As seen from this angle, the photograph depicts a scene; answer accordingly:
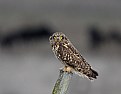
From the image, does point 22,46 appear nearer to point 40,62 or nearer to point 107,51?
point 40,62

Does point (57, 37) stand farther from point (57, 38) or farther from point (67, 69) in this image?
point (67, 69)

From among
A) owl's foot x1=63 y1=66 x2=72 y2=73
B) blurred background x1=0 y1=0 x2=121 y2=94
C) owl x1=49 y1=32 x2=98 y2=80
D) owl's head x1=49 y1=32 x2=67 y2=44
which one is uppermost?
blurred background x1=0 y1=0 x2=121 y2=94

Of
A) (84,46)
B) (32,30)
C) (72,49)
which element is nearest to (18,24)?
(32,30)

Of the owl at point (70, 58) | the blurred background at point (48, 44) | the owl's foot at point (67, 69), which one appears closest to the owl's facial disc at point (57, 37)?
the owl at point (70, 58)

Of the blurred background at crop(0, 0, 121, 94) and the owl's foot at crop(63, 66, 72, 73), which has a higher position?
the blurred background at crop(0, 0, 121, 94)

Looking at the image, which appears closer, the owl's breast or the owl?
the owl

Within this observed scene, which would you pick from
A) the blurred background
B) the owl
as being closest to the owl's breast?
the owl

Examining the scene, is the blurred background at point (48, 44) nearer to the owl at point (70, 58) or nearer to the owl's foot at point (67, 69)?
the owl at point (70, 58)

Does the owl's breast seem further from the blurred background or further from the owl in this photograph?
the blurred background
